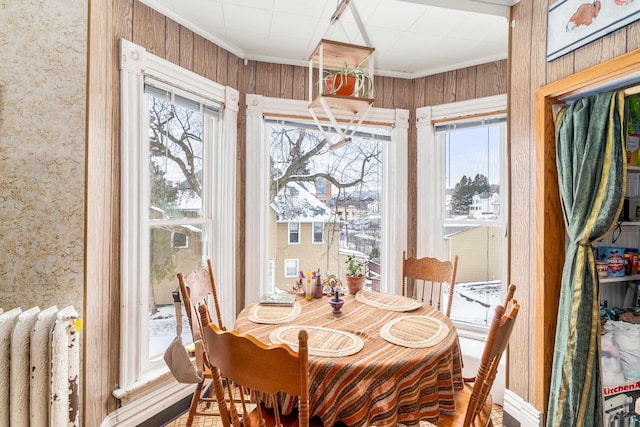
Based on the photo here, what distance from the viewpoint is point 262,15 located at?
2197 millimetres

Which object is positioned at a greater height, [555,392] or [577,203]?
[577,203]

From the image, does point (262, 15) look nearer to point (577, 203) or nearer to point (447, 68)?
point (447, 68)

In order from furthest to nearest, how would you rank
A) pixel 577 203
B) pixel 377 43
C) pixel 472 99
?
1. pixel 472 99
2. pixel 377 43
3. pixel 577 203

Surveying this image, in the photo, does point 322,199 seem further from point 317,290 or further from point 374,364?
point 374,364

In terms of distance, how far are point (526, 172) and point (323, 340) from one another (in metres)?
1.45

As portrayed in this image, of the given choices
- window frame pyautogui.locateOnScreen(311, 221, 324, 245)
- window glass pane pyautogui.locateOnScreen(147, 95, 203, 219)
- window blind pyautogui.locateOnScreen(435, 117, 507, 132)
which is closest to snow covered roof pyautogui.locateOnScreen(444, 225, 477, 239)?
window blind pyautogui.locateOnScreen(435, 117, 507, 132)

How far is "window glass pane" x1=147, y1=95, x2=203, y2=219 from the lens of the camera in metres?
2.22

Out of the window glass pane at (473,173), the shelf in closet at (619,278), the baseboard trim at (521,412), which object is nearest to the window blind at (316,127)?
the window glass pane at (473,173)

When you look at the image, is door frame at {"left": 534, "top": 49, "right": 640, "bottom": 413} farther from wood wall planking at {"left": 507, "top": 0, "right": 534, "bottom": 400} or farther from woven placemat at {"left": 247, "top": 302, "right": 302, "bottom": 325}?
woven placemat at {"left": 247, "top": 302, "right": 302, "bottom": 325}

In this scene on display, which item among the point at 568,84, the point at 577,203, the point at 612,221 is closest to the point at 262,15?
the point at 568,84

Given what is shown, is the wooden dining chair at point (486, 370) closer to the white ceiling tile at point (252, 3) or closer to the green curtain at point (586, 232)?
the green curtain at point (586, 232)

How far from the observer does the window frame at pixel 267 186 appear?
8.96 ft

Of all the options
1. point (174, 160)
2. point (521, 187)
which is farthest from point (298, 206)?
point (521, 187)

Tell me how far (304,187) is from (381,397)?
1944 mm
